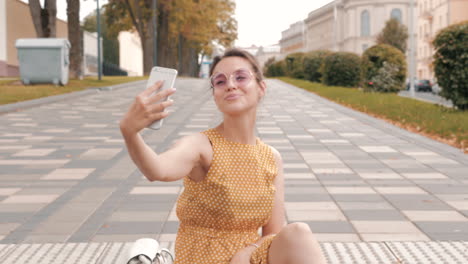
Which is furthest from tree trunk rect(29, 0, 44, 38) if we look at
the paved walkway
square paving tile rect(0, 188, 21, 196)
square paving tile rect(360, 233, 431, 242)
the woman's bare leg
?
the woman's bare leg

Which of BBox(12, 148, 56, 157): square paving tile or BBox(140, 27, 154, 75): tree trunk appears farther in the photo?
BBox(140, 27, 154, 75): tree trunk

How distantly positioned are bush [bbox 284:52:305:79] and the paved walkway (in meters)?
32.9

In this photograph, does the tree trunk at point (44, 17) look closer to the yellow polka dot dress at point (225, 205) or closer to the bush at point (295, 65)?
the bush at point (295, 65)

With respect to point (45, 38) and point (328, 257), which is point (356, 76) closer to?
point (45, 38)

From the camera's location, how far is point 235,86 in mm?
2672

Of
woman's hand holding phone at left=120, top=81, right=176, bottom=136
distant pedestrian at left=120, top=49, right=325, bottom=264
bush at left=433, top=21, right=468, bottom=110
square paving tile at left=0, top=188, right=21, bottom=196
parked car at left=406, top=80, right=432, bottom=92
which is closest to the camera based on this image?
woman's hand holding phone at left=120, top=81, right=176, bottom=136

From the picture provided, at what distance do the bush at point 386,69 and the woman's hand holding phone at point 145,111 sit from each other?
880 inches

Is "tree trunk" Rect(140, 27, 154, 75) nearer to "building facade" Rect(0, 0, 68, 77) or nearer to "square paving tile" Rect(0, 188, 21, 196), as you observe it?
"building facade" Rect(0, 0, 68, 77)

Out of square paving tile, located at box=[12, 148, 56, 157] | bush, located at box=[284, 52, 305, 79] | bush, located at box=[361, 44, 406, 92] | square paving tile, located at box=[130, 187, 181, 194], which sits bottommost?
square paving tile, located at box=[130, 187, 181, 194]

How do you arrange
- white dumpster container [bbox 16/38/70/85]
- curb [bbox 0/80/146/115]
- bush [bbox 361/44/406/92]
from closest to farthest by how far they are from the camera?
curb [bbox 0/80/146/115], bush [bbox 361/44/406/92], white dumpster container [bbox 16/38/70/85]

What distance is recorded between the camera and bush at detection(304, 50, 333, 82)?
3789 cm

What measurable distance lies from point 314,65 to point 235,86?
118 feet

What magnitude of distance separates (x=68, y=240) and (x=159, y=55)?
1714 inches

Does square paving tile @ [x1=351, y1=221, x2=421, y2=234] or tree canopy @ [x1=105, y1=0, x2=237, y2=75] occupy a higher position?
tree canopy @ [x1=105, y1=0, x2=237, y2=75]
